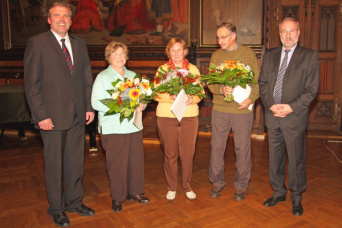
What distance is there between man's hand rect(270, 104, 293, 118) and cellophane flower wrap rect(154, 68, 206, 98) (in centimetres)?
79

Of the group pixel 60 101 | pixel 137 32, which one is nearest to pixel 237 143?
pixel 60 101

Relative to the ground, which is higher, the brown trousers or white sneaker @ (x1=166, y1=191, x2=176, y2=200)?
the brown trousers

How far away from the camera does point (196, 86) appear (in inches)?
130

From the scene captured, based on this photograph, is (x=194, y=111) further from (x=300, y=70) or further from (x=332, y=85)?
(x=332, y=85)

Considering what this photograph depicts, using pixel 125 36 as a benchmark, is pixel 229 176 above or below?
below

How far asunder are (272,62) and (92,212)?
8.08ft

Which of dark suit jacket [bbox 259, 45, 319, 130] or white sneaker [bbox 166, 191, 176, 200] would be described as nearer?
dark suit jacket [bbox 259, 45, 319, 130]

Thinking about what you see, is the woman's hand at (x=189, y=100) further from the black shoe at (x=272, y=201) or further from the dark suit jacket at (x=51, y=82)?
the black shoe at (x=272, y=201)

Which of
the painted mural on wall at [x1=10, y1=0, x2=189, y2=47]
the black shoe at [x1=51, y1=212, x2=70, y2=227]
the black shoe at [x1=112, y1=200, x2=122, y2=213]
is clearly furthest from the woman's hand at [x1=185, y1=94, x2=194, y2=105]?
the painted mural on wall at [x1=10, y1=0, x2=189, y2=47]

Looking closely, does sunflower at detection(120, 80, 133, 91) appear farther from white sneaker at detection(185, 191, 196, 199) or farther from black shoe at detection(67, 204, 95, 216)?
white sneaker at detection(185, 191, 196, 199)

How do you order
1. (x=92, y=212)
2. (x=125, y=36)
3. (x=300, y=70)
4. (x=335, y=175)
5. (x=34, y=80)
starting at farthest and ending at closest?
(x=125, y=36)
(x=335, y=175)
(x=92, y=212)
(x=300, y=70)
(x=34, y=80)

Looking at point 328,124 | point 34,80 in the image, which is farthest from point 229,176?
point 328,124

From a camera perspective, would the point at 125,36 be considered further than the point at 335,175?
Yes

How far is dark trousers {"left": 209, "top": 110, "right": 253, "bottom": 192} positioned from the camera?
348 cm
